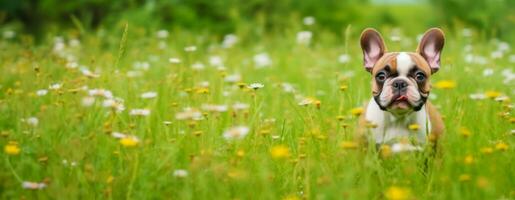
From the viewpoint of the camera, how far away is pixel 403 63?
10.5 ft

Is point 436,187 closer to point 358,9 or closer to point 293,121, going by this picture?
point 293,121

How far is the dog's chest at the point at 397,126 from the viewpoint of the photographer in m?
3.19

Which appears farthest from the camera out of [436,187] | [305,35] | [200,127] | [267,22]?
[267,22]

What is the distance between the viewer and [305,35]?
691cm

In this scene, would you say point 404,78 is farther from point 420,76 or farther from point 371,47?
point 371,47

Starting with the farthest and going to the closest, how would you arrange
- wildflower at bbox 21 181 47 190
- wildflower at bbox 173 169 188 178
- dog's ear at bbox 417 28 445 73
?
dog's ear at bbox 417 28 445 73 < wildflower at bbox 173 169 188 178 < wildflower at bbox 21 181 47 190

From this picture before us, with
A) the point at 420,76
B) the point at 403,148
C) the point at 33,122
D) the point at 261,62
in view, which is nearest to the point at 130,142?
the point at 33,122

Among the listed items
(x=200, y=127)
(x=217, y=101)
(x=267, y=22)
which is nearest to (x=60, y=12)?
(x=267, y=22)

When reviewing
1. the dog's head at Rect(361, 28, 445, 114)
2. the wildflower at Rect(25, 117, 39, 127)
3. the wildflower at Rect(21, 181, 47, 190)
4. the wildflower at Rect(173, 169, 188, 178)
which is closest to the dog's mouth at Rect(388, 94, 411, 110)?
the dog's head at Rect(361, 28, 445, 114)

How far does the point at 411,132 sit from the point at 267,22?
8.70 m

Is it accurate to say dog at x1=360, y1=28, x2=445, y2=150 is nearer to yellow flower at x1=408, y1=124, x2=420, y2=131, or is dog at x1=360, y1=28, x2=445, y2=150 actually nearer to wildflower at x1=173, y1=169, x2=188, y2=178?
yellow flower at x1=408, y1=124, x2=420, y2=131

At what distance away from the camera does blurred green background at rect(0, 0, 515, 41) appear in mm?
11156

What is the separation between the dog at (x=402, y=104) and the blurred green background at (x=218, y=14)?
21.6 ft

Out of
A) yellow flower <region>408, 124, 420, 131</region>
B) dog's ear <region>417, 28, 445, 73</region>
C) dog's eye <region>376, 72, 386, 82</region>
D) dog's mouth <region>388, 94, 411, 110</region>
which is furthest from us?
dog's ear <region>417, 28, 445, 73</region>
